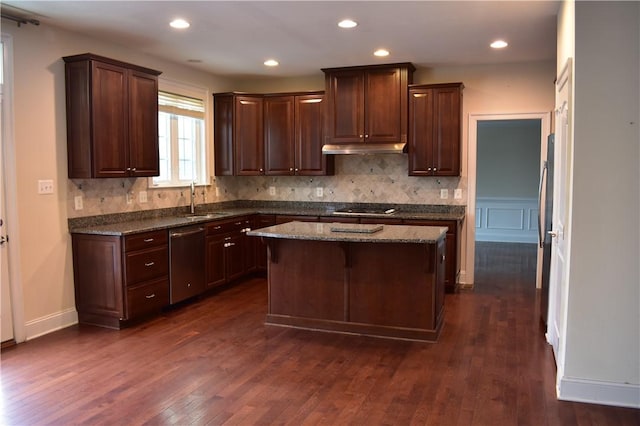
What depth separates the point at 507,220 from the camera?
981 centimetres

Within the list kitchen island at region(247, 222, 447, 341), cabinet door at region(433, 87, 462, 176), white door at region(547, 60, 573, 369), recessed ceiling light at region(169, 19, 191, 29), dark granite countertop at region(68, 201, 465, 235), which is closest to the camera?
white door at region(547, 60, 573, 369)

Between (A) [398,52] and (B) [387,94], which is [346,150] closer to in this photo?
(B) [387,94]

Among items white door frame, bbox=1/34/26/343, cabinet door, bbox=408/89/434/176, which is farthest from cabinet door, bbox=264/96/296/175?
white door frame, bbox=1/34/26/343

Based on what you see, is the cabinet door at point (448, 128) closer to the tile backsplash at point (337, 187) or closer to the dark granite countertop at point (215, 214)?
the tile backsplash at point (337, 187)

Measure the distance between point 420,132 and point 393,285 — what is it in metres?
2.36

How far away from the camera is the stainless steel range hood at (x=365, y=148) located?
19.6 ft

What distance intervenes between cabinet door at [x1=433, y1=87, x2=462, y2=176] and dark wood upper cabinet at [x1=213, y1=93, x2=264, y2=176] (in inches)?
87.4

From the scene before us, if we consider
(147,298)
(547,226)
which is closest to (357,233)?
(547,226)

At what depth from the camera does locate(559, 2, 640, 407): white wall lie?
2.94 m

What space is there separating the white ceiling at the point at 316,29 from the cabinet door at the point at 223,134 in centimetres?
75

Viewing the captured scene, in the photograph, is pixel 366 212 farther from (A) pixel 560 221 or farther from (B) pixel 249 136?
(A) pixel 560 221

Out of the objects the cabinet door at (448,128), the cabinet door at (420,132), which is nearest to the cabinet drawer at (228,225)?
the cabinet door at (420,132)

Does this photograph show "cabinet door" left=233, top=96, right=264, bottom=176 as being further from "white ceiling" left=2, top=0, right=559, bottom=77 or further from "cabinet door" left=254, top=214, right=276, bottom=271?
"white ceiling" left=2, top=0, right=559, bottom=77

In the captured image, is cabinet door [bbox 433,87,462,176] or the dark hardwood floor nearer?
the dark hardwood floor
